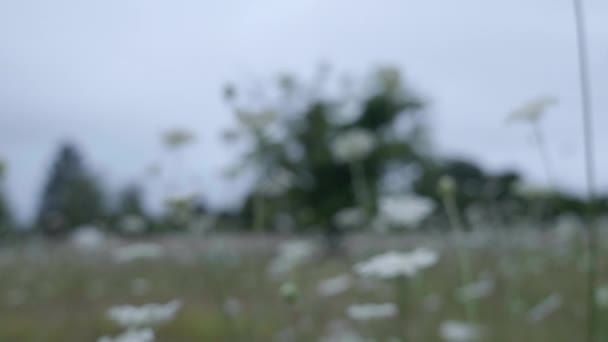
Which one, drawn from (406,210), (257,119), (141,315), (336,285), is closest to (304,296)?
(336,285)

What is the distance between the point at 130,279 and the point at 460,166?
4.89m

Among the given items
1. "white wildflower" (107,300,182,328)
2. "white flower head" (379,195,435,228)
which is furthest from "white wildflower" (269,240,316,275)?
"white wildflower" (107,300,182,328)

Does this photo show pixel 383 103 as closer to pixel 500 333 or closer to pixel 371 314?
pixel 500 333

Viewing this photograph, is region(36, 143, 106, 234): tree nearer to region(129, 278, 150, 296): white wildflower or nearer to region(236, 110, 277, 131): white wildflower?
region(129, 278, 150, 296): white wildflower

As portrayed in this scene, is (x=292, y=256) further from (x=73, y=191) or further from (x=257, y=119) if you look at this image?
→ (x=73, y=191)

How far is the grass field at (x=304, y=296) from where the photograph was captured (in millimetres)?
2146

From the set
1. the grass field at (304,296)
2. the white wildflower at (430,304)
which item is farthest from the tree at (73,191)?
the white wildflower at (430,304)

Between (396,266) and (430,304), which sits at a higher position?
(396,266)

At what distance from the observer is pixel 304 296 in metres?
3.65

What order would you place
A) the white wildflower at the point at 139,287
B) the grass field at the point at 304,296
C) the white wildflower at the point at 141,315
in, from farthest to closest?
the white wildflower at the point at 139,287 < the grass field at the point at 304,296 < the white wildflower at the point at 141,315

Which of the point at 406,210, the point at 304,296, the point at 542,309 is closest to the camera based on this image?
the point at 406,210

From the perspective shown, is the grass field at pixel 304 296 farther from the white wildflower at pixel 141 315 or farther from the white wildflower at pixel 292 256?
the white wildflower at pixel 141 315

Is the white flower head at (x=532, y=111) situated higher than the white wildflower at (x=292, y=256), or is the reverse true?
the white flower head at (x=532, y=111)

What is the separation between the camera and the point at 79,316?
3355mm
